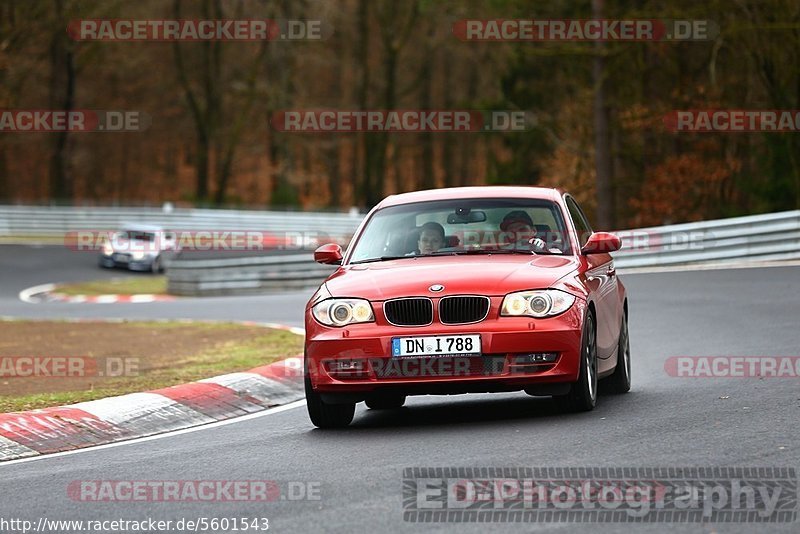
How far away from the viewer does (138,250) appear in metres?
42.8

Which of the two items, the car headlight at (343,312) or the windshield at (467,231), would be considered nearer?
the car headlight at (343,312)

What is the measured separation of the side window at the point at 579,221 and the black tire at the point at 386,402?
177cm

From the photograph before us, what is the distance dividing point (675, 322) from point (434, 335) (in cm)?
865

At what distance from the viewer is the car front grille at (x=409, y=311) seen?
9.09m

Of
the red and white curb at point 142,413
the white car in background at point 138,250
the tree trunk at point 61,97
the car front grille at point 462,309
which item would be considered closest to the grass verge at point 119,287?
the white car in background at point 138,250

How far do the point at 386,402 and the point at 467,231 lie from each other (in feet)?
4.56

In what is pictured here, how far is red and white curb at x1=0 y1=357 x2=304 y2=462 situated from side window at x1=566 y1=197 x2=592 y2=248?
9.30 feet

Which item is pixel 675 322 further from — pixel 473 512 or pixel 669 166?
pixel 669 166

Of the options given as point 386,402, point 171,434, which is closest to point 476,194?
point 386,402

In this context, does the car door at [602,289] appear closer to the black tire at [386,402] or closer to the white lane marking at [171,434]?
the black tire at [386,402]

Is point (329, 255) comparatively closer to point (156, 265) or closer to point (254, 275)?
point (254, 275)

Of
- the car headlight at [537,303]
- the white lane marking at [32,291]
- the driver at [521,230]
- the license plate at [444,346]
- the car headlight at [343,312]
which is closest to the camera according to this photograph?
the license plate at [444,346]

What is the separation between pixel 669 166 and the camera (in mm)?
40625

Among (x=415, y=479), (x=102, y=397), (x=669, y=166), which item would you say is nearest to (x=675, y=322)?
Result: (x=102, y=397)
